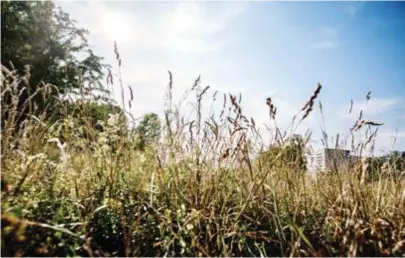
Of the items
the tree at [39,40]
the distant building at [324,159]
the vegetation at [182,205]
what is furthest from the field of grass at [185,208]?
the tree at [39,40]

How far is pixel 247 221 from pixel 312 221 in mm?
427

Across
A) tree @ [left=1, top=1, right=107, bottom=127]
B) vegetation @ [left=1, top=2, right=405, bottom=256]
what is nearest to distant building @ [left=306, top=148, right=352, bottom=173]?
vegetation @ [left=1, top=2, right=405, bottom=256]

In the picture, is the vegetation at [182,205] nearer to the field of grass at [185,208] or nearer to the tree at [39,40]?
the field of grass at [185,208]

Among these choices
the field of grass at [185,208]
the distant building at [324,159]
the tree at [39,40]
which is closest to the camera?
the field of grass at [185,208]

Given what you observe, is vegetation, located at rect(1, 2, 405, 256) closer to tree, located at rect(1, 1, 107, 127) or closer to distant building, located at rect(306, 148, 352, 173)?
distant building, located at rect(306, 148, 352, 173)

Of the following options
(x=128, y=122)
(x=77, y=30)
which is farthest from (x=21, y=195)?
(x=77, y=30)

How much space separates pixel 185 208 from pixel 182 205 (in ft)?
0.34

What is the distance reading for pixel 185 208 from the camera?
2188 mm

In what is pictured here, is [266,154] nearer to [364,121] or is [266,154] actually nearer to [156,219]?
[364,121]

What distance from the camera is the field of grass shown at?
1825mm

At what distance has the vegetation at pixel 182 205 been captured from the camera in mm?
1832

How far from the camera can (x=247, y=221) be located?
Result: 2332 millimetres

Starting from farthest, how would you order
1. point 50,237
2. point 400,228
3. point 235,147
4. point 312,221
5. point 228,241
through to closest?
point 235,147
point 312,221
point 228,241
point 400,228
point 50,237

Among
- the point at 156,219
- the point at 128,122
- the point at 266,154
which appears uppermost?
the point at 128,122
